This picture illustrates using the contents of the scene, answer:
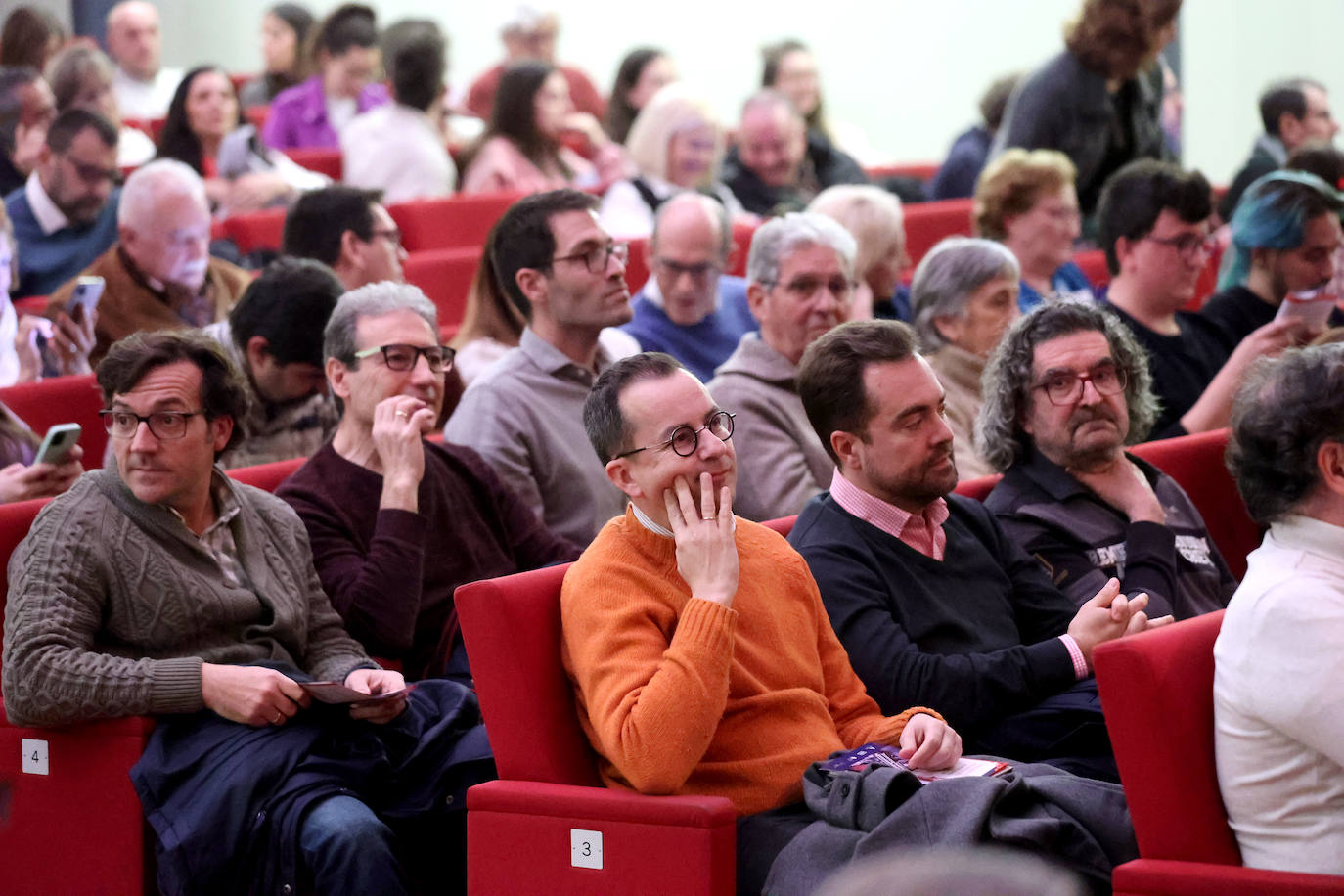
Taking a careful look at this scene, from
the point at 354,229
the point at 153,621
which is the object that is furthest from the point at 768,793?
the point at 354,229

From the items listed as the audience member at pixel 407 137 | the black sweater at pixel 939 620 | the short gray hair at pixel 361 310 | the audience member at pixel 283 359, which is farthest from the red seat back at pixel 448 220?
the black sweater at pixel 939 620

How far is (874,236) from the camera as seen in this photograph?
15.6 ft

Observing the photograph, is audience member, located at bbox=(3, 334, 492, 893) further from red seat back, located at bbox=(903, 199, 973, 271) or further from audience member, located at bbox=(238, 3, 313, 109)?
audience member, located at bbox=(238, 3, 313, 109)

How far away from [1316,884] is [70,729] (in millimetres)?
1715

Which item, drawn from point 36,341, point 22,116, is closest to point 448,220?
point 22,116

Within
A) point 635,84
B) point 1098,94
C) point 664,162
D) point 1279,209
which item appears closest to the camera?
point 1279,209

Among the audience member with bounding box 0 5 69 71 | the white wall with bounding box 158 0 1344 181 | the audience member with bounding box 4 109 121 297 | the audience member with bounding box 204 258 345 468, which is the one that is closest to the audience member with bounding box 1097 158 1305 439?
the audience member with bounding box 204 258 345 468

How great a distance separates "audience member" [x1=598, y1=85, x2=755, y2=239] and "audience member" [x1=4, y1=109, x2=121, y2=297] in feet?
5.70

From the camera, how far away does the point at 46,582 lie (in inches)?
99.1

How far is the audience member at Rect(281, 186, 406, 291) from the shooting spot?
14.6 feet

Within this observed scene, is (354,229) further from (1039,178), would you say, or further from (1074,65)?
(1074,65)

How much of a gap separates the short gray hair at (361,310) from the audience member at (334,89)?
487cm

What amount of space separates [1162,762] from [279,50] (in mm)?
8072

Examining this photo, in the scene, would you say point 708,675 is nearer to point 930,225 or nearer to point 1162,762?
point 1162,762
